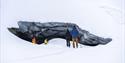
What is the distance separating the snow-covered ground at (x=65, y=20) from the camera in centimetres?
139

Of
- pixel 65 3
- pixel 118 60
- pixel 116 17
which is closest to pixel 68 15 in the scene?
pixel 65 3

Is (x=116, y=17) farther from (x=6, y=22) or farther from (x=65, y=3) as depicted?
(x=6, y=22)

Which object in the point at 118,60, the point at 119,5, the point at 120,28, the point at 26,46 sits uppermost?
the point at 119,5

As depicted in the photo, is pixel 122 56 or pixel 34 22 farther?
pixel 122 56

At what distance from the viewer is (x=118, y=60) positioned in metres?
1.52

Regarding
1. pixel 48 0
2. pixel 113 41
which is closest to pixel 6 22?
pixel 48 0

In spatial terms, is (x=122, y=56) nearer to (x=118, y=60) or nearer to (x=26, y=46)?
(x=118, y=60)

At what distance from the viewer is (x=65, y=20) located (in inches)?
56.9

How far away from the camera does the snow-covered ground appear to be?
4.57ft

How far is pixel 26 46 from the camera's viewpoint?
1404 mm

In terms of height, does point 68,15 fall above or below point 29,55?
above

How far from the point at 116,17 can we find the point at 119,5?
0.08m

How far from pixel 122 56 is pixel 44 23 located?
1.92ft

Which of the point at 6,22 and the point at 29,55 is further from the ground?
the point at 6,22
